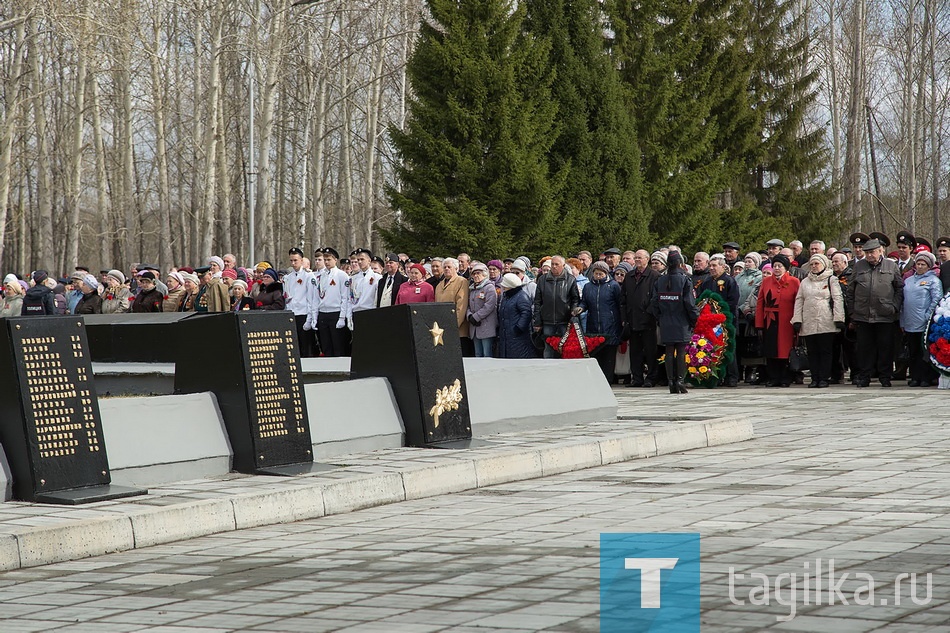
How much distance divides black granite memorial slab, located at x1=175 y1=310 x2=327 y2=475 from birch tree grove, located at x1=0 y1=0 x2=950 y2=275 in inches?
791

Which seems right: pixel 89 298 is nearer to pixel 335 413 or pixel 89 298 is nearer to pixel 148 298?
pixel 148 298

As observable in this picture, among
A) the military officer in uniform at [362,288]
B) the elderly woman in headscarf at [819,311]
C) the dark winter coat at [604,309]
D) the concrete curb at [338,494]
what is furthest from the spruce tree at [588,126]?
the concrete curb at [338,494]

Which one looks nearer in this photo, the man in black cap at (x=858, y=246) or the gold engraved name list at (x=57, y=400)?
the gold engraved name list at (x=57, y=400)

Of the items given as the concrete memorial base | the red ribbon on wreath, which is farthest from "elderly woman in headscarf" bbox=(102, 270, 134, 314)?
the red ribbon on wreath

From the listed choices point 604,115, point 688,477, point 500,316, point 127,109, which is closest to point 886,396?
point 500,316

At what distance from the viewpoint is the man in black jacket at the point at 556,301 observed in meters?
19.2

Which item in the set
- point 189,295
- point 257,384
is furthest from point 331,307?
point 257,384

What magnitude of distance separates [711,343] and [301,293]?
259 inches

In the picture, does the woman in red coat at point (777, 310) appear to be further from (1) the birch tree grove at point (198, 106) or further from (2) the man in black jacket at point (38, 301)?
(1) the birch tree grove at point (198, 106)

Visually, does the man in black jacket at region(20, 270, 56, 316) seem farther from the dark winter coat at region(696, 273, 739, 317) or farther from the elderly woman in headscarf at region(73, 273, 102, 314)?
the dark winter coat at region(696, 273, 739, 317)

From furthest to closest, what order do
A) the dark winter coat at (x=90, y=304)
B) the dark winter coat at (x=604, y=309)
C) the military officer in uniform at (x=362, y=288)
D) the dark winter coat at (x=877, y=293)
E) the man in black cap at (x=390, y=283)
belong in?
the dark winter coat at (x=90, y=304) < the military officer in uniform at (x=362, y=288) < the man in black cap at (x=390, y=283) < the dark winter coat at (x=604, y=309) < the dark winter coat at (x=877, y=293)

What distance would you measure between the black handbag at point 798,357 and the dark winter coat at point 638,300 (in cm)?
203

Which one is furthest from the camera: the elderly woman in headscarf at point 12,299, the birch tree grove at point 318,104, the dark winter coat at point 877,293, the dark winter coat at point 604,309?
the birch tree grove at point 318,104

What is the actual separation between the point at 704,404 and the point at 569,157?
1777cm
